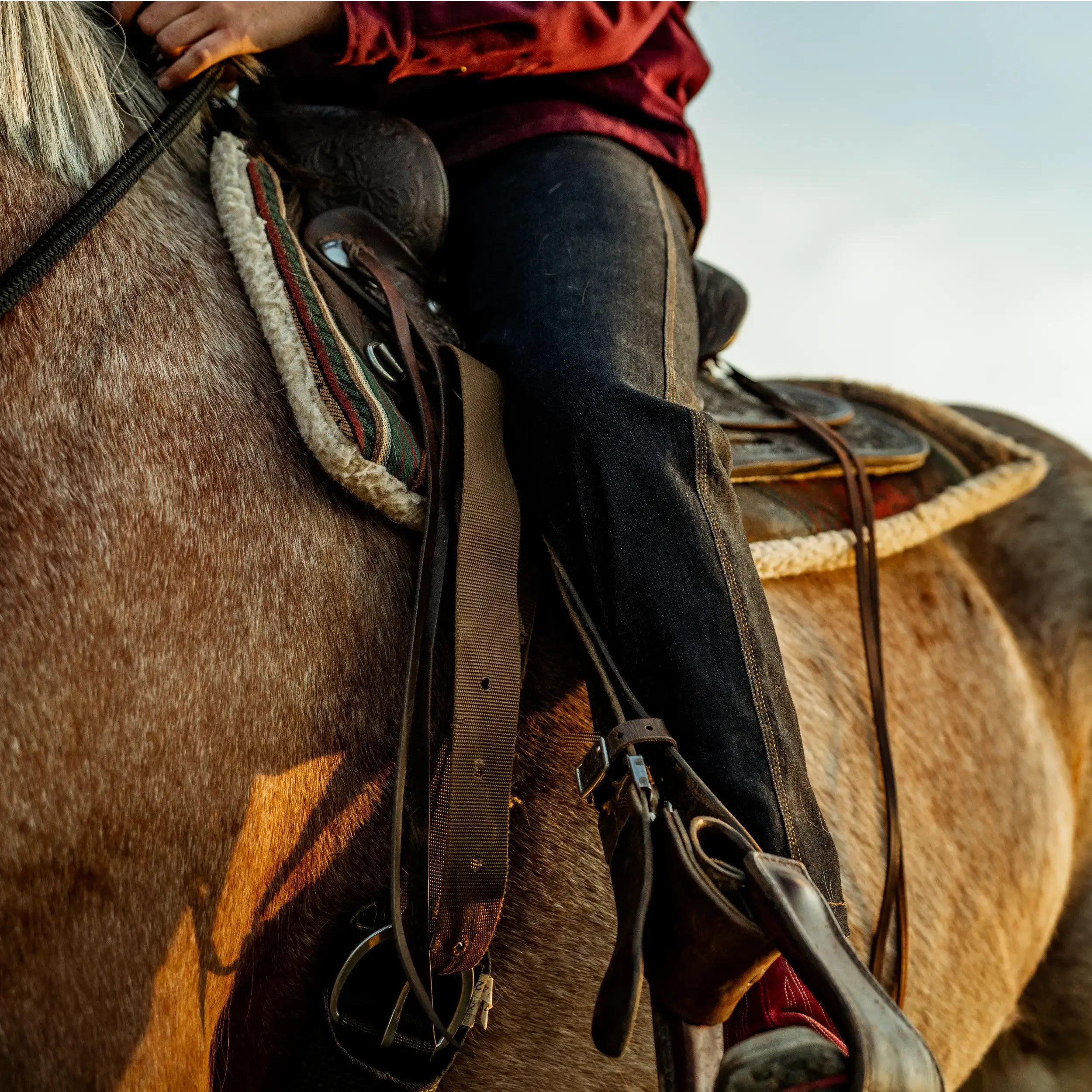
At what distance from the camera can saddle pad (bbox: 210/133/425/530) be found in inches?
45.6

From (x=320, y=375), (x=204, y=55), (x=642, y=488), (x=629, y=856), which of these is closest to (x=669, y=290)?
(x=642, y=488)

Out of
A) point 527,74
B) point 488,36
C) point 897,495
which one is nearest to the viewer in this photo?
point 488,36

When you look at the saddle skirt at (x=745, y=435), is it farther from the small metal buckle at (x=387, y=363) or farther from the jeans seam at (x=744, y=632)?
the jeans seam at (x=744, y=632)

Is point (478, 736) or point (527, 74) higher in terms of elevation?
point (527, 74)

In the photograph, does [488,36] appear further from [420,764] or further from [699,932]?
[699,932]

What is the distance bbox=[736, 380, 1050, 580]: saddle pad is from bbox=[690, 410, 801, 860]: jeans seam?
39cm

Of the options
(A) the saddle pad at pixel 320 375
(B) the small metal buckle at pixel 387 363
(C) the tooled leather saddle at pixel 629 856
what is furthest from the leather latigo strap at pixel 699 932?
(B) the small metal buckle at pixel 387 363

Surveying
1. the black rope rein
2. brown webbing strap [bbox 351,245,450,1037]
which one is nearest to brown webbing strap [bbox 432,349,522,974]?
brown webbing strap [bbox 351,245,450,1037]

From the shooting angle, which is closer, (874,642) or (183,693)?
(183,693)

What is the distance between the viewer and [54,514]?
102cm

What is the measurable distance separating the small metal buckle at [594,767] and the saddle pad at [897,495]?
59cm

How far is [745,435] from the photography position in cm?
187

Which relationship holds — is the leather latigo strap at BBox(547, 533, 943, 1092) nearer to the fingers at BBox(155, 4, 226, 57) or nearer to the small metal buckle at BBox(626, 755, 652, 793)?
the small metal buckle at BBox(626, 755, 652, 793)

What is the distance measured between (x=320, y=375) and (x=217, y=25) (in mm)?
517
